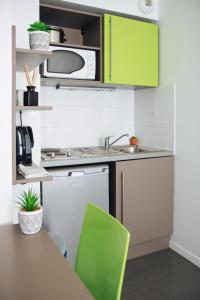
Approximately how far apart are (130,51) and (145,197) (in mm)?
1313

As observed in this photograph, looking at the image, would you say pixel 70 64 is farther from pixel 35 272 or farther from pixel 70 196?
pixel 35 272

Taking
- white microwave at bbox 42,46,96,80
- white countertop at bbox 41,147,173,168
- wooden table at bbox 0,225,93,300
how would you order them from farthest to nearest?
1. white microwave at bbox 42,46,96,80
2. white countertop at bbox 41,147,173,168
3. wooden table at bbox 0,225,93,300

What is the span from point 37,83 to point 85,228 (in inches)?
47.1

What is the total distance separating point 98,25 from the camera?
2525 mm

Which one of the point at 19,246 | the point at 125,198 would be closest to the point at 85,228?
the point at 19,246

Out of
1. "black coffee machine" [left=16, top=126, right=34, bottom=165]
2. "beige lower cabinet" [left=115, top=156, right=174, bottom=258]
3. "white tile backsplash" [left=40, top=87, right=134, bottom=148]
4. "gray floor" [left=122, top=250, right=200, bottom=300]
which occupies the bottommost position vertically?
"gray floor" [left=122, top=250, right=200, bottom=300]

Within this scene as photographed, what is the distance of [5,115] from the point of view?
1.39 meters

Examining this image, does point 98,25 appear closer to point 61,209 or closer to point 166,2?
point 166,2

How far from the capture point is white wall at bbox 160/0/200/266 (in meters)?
2.36

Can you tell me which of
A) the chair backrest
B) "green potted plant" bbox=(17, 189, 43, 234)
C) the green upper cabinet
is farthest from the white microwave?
the chair backrest

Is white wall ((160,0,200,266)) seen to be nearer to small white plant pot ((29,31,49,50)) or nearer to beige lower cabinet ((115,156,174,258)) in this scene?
beige lower cabinet ((115,156,174,258))

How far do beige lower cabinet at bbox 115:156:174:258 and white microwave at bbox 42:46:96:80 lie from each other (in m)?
0.82

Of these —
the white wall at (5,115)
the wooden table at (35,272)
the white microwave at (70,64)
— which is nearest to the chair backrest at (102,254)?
the wooden table at (35,272)

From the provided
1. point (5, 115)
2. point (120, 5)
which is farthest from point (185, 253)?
point (120, 5)
